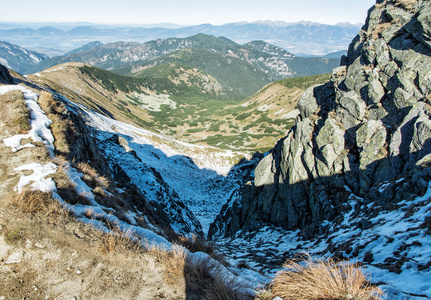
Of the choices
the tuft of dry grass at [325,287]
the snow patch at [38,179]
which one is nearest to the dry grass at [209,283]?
the tuft of dry grass at [325,287]

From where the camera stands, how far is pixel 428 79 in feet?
45.8

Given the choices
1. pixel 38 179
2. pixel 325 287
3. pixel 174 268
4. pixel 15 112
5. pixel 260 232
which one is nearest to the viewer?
pixel 325 287

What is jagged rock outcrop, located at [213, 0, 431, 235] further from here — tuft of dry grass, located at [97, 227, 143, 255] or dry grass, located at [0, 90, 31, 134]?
dry grass, located at [0, 90, 31, 134]

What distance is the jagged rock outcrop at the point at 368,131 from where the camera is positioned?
531 inches

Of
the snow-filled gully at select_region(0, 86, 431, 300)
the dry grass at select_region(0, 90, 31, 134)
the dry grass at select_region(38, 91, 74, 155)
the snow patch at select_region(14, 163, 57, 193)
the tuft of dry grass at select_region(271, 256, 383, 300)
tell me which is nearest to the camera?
the tuft of dry grass at select_region(271, 256, 383, 300)

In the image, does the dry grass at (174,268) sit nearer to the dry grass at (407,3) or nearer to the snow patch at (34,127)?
the snow patch at (34,127)

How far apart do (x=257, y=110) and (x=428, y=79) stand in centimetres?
10158

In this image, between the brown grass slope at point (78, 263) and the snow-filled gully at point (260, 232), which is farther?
the snow-filled gully at point (260, 232)

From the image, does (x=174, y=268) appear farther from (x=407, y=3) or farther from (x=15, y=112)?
(x=407, y=3)

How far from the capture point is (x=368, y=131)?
1588 centimetres

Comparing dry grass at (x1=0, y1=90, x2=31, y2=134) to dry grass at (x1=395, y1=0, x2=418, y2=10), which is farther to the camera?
dry grass at (x1=395, y1=0, x2=418, y2=10)

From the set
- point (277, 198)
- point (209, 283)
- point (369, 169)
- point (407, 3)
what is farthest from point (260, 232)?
point (407, 3)

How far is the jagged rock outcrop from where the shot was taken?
531 inches

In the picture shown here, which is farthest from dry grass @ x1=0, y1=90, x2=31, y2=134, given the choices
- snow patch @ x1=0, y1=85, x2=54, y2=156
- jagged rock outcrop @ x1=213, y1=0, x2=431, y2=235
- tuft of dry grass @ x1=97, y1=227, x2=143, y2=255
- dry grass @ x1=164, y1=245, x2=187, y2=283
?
A: jagged rock outcrop @ x1=213, y1=0, x2=431, y2=235
